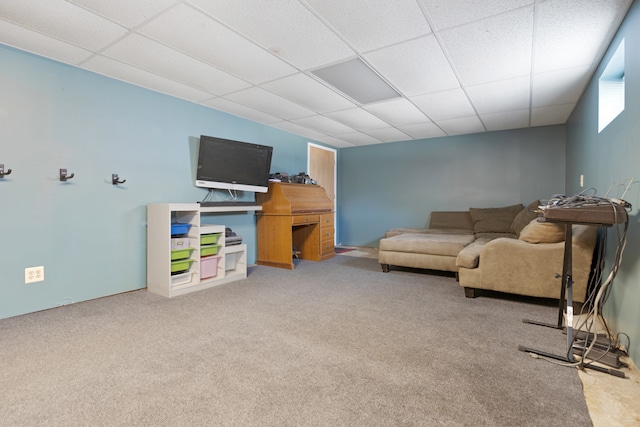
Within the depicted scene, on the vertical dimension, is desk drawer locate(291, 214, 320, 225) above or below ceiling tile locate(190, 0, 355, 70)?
below

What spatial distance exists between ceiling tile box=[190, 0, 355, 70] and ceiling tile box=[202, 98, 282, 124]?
1.39 meters

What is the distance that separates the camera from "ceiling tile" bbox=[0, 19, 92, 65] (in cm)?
216

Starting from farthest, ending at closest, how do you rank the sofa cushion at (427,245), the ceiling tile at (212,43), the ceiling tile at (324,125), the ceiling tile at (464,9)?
the ceiling tile at (324,125)
the sofa cushion at (427,245)
the ceiling tile at (212,43)
the ceiling tile at (464,9)

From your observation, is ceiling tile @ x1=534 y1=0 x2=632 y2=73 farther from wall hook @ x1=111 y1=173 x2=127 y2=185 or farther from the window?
wall hook @ x1=111 y1=173 x2=127 y2=185

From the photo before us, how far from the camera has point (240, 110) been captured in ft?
13.1

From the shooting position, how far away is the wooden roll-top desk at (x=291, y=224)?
428 centimetres

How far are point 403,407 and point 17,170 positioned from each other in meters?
3.29

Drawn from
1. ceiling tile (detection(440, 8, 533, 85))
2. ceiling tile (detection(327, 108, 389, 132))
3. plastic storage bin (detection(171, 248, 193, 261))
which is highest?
ceiling tile (detection(327, 108, 389, 132))

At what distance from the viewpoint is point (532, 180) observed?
15.9ft

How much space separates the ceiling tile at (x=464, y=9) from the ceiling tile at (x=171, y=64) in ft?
6.20

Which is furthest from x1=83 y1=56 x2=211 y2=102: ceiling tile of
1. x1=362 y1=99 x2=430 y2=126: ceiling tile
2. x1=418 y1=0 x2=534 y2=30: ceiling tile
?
x1=418 y1=0 x2=534 y2=30: ceiling tile

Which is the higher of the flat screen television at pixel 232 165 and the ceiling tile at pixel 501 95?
the ceiling tile at pixel 501 95

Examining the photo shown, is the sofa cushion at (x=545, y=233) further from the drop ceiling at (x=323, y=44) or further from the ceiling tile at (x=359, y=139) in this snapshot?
the ceiling tile at (x=359, y=139)

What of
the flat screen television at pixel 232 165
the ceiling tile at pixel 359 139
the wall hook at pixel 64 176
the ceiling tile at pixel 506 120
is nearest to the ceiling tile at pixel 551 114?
the ceiling tile at pixel 506 120
